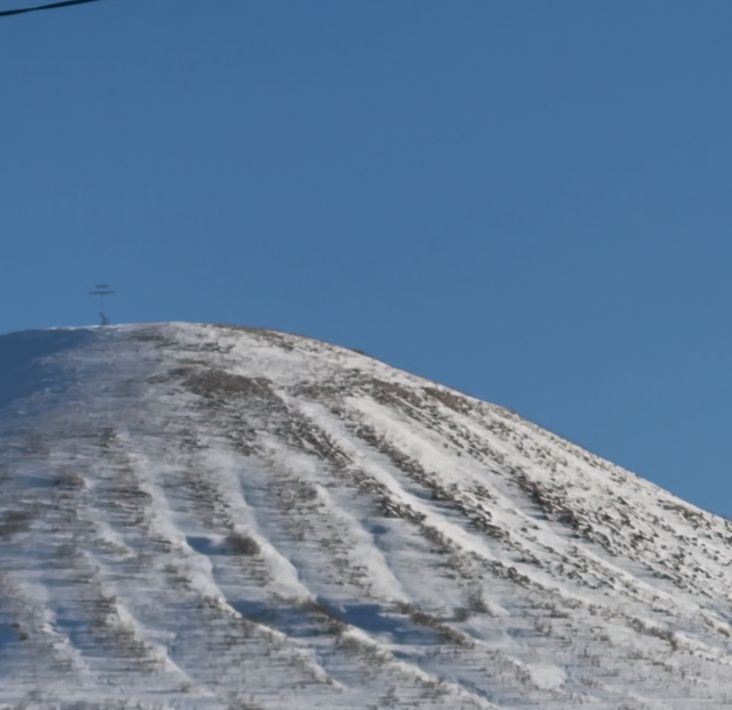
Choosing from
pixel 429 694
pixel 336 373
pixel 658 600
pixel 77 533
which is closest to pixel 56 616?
pixel 77 533

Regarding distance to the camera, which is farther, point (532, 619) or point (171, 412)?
point (171, 412)

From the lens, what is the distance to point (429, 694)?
124ft

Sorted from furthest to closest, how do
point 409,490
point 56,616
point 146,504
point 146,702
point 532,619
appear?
point 409,490 → point 146,504 → point 532,619 → point 56,616 → point 146,702

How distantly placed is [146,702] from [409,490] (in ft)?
50.2

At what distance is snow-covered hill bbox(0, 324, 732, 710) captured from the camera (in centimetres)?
3850

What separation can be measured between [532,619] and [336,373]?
1678cm

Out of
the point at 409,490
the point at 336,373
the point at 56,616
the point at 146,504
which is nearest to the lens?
→ the point at 56,616

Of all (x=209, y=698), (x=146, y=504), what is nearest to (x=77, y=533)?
(x=146, y=504)

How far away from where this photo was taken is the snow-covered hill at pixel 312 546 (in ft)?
126

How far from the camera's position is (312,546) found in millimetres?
45125

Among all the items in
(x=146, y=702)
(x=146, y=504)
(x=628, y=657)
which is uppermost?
(x=146, y=504)

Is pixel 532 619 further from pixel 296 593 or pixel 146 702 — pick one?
pixel 146 702

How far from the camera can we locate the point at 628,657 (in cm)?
4144

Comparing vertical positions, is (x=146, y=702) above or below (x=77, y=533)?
below
